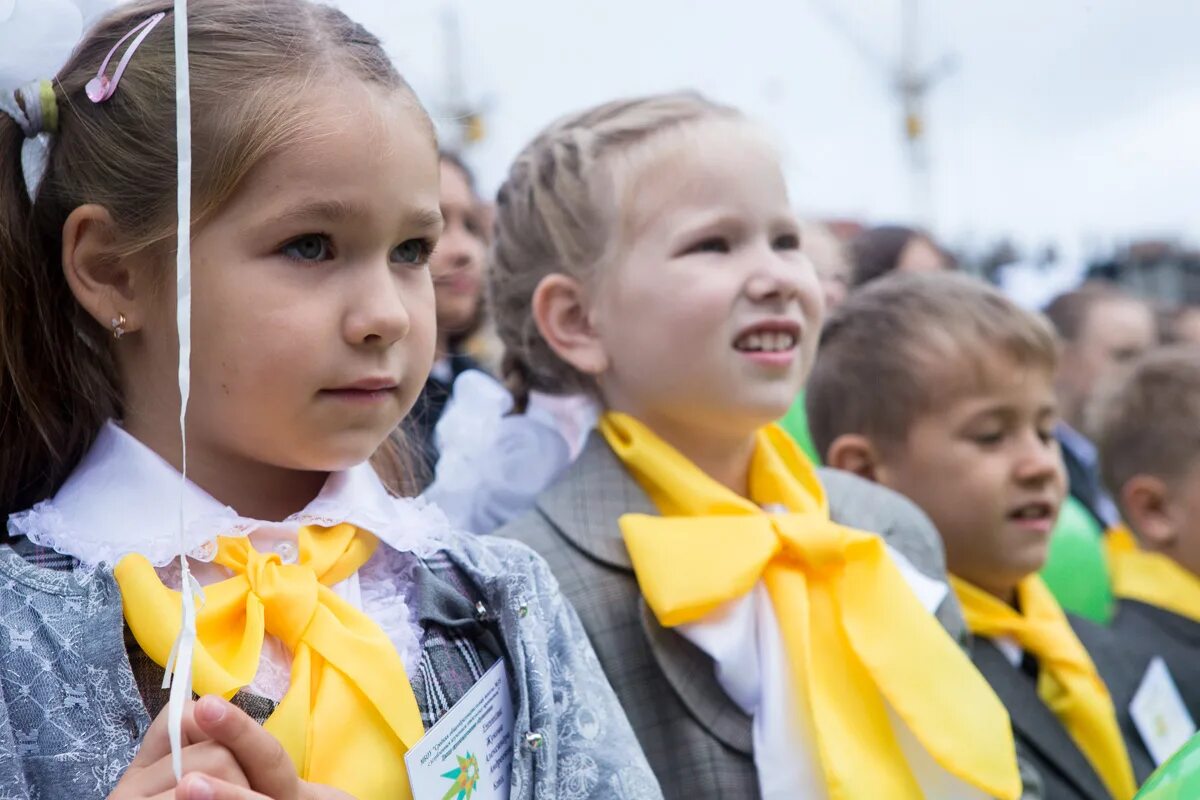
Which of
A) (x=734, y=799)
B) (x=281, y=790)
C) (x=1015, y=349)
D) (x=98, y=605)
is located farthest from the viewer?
(x=1015, y=349)

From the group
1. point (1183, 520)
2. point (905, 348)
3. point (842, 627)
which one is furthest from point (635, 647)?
point (1183, 520)

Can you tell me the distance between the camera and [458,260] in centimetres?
307

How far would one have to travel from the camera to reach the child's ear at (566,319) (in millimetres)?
2072

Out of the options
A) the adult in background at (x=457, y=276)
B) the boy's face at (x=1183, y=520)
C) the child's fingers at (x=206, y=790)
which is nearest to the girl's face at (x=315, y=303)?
the child's fingers at (x=206, y=790)

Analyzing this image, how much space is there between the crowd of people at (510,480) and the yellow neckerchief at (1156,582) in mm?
11

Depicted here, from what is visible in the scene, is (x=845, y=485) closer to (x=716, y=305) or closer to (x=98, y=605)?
(x=716, y=305)

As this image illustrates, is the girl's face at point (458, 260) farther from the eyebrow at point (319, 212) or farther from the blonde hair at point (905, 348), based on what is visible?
the eyebrow at point (319, 212)

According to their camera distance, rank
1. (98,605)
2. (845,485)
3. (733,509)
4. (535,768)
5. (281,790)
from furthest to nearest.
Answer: (845,485) < (733,509) < (535,768) < (98,605) < (281,790)

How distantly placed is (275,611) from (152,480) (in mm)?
206

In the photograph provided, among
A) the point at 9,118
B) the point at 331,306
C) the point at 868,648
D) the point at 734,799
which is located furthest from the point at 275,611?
the point at 868,648

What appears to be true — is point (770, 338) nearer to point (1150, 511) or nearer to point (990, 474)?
point (990, 474)

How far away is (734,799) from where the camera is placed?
5.52 ft

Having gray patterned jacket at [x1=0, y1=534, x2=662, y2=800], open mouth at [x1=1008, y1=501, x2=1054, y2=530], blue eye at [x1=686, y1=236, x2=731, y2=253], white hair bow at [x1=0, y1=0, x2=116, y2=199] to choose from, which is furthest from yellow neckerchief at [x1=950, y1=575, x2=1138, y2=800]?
white hair bow at [x1=0, y1=0, x2=116, y2=199]

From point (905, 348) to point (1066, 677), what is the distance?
681 millimetres
